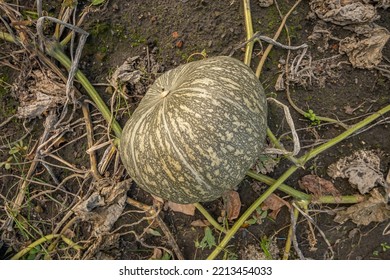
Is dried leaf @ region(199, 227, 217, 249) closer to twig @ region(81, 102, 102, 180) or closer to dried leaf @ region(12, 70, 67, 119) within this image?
twig @ region(81, 102, 102, 180)

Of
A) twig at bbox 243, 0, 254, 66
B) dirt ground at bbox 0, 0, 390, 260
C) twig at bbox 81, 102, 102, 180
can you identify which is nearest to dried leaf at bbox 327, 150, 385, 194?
dirt ground at bbox 0, 0, 390, 260

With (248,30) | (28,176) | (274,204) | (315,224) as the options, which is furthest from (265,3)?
(28,176)

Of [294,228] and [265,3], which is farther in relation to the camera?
[265,3]

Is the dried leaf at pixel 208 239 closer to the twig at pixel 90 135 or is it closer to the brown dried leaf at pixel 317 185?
the brown dried leaf at pixel 317 185

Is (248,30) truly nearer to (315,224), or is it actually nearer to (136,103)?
(136,103)

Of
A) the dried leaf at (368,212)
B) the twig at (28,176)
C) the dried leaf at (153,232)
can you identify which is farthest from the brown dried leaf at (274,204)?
the twig at (28,176)

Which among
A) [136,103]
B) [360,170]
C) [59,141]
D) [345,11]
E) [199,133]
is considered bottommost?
[360,170]

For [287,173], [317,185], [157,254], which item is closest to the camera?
[287,173]
